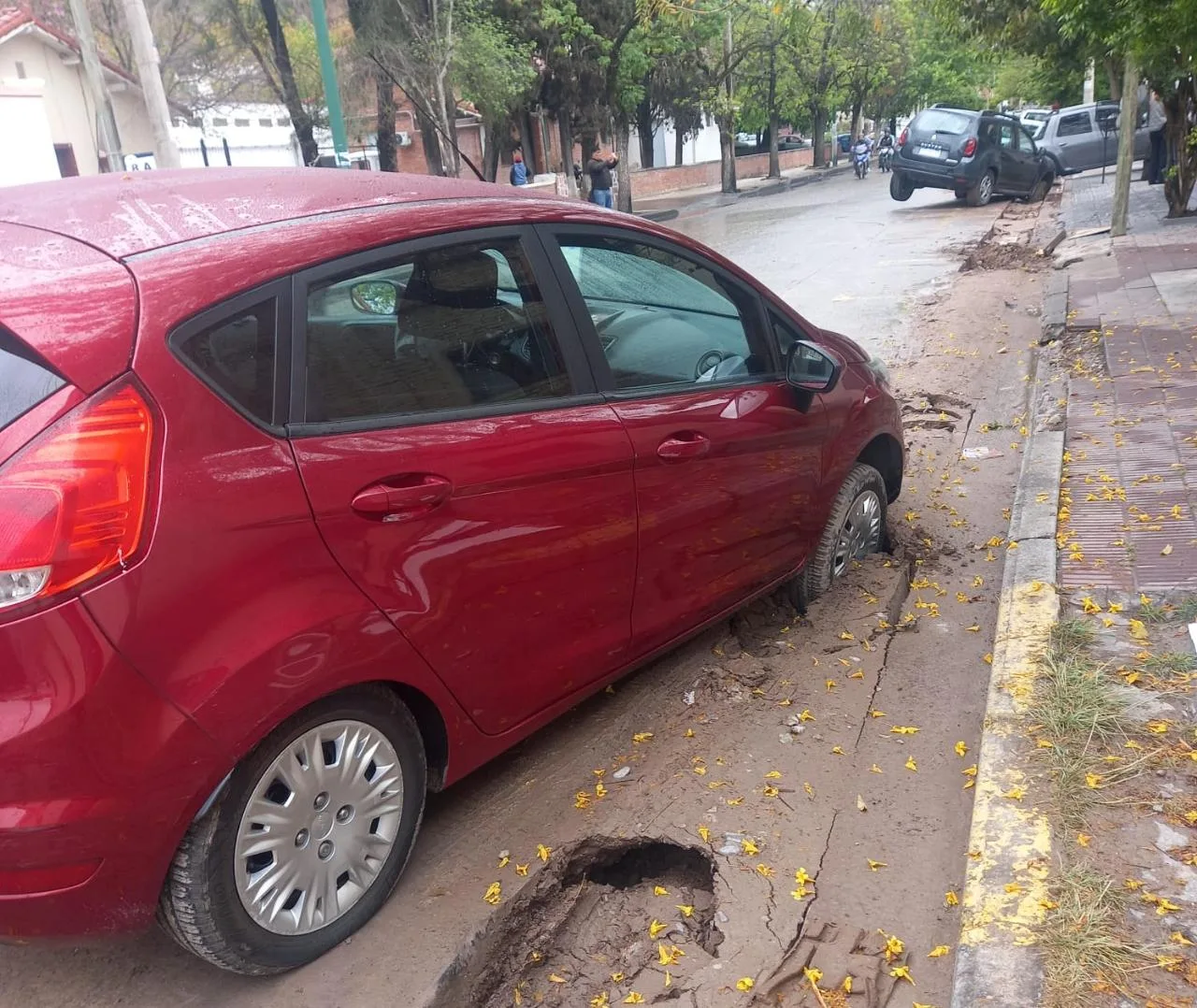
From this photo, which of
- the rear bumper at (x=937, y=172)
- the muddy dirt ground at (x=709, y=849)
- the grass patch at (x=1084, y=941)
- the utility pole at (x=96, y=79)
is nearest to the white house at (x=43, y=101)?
the utility pole at (x=96, y=79)

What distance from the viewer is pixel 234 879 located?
2.28 m

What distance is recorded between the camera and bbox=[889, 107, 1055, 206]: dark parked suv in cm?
2086

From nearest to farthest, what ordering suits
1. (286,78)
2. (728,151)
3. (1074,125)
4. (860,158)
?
(286,78), (1074,125), (728,151), (860,158)

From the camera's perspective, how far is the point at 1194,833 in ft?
9.14

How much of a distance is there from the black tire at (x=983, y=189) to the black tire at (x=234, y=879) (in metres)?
21.4

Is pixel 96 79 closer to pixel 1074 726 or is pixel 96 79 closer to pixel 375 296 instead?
pixel 375 296

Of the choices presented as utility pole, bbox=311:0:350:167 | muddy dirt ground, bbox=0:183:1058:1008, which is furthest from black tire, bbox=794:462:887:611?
utility pole, bbox=311:0:350:167

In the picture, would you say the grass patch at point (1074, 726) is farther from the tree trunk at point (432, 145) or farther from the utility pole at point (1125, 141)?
the tree trunk at point (432, 145)

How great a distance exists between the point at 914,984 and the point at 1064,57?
2065cm

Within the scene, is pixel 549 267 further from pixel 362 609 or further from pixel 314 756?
pixel 314 756

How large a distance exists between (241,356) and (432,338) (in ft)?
1.94

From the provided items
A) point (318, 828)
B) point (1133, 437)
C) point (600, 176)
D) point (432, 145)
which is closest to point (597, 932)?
point (318, 828)

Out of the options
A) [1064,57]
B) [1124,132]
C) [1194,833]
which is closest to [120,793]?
[1194,833]

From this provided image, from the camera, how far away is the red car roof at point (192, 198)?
2.36 m
